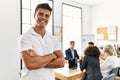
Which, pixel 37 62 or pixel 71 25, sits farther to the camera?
pixel 71 25

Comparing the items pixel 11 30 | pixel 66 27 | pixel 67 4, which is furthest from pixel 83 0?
pixel 11 30

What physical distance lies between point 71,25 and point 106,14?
1443 millimetres

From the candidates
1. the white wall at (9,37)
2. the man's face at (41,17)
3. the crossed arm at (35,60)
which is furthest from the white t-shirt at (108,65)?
the white wall at (9,37)

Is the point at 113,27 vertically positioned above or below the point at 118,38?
above

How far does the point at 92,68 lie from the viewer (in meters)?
2.56

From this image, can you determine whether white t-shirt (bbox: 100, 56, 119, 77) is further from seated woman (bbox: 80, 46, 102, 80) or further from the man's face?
the man's face

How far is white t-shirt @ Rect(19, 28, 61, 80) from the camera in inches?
49.1

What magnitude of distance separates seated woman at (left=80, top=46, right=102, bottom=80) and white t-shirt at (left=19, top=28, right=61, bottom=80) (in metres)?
1.39

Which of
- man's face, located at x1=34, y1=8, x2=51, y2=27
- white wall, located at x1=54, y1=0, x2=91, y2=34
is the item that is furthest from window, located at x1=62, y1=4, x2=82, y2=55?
man's face, located at x1=34, y1=8, x2=51, y2=27

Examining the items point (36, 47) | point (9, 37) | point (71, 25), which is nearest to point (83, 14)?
point (71, 25)

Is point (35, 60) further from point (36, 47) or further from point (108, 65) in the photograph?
point (108, 65)

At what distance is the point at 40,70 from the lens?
1272mm

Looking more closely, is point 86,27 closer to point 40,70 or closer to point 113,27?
point 113,27

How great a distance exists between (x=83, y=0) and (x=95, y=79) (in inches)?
141
